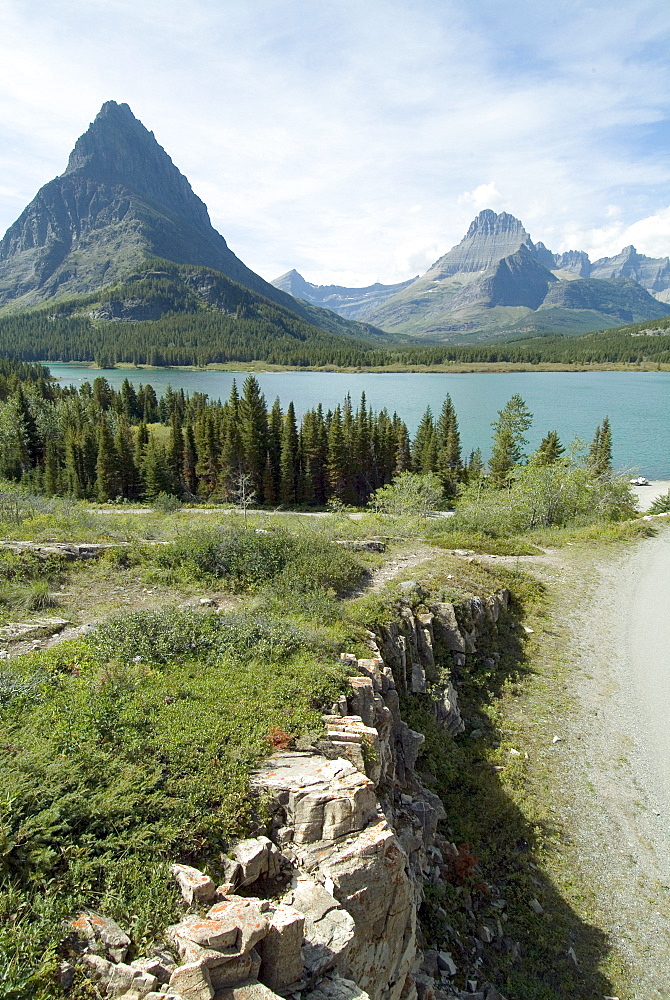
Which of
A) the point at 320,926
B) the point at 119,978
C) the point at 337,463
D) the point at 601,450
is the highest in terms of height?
the point at 119,978

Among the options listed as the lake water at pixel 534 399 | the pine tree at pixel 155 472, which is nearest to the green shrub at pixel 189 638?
the pine tree at pixel 155 472

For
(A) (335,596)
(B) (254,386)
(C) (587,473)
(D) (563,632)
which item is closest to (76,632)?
(A) (335,596)

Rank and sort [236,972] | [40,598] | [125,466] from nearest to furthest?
[236,972], [40,598], [125,466]

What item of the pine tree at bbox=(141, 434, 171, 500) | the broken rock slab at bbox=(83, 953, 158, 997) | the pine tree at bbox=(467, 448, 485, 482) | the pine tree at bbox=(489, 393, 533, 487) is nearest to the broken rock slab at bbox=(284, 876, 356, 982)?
the broken rock slab at bbox=(83, 953, 158, 997)

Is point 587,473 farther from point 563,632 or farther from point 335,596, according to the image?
point 335,596

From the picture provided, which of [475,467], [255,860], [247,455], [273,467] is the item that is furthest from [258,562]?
[475,467]

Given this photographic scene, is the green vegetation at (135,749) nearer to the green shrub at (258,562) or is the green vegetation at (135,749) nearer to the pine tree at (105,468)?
the green shrub at (258,562)

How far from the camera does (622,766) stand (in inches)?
493

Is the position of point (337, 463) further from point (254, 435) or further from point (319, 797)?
point (319, 797)

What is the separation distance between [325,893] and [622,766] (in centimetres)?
1004

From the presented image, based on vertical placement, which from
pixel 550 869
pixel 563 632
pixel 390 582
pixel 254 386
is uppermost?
pixel 254 386

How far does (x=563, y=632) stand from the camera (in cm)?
1777

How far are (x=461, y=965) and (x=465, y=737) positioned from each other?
5199 mm

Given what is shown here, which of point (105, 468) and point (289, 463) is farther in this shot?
point (289, 463)
